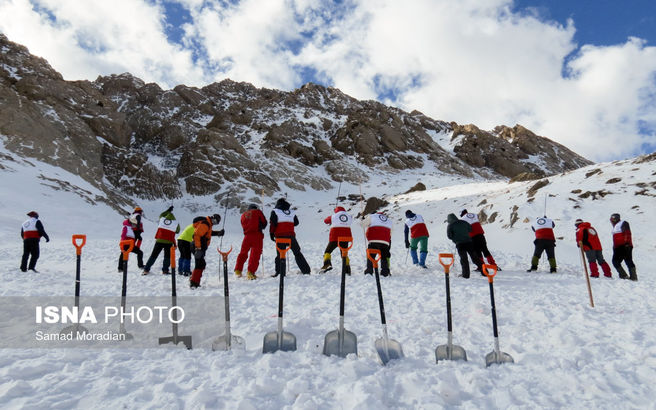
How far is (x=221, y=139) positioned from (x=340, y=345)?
2428 inches

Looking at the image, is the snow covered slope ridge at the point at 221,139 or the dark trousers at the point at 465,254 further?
the snow covered slope ridge at the point at 221,139

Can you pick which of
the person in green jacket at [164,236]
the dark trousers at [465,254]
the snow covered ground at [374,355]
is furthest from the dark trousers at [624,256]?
the person in green jacket at [164,236]

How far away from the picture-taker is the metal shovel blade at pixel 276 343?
13.6 feet

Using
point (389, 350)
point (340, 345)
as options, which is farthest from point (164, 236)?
A: point (389, 350)

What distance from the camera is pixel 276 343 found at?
4.17 m

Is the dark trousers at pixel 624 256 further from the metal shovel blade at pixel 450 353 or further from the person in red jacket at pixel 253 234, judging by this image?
the person in red jacket at pixel 253 234

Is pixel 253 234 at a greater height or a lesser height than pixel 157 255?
greater

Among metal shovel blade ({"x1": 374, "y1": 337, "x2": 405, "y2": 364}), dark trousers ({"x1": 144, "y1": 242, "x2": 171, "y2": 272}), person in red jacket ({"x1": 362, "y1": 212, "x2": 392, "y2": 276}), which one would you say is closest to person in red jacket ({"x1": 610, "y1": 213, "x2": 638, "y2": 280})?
person in red jacket ({"x1": 362, "y1": 212, "x2": 392, "y2": 276})

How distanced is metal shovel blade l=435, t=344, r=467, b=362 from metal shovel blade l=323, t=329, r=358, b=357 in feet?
3.12

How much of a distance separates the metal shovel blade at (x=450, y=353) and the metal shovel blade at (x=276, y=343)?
1.68 meters

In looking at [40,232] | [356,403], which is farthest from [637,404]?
[40,232]

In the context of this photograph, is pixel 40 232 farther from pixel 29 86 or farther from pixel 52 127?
pixel 29 86

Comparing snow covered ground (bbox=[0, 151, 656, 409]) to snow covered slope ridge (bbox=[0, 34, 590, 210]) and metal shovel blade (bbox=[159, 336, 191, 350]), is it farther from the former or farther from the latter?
snow covered slope ridge (bbox=[0, 34, 590, 210])

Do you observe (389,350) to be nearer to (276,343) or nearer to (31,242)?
(276,343)
